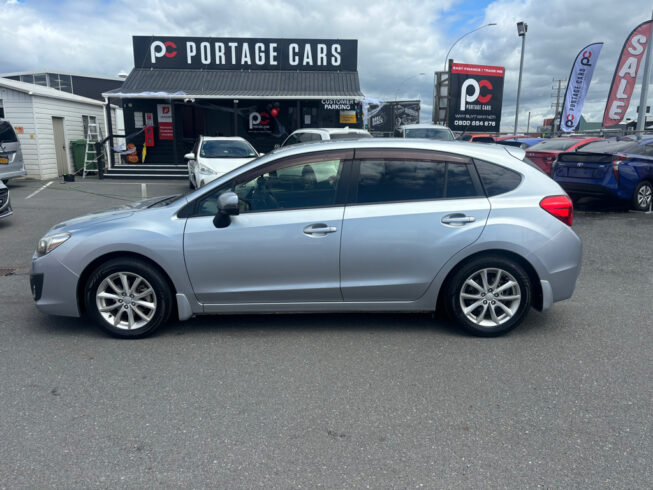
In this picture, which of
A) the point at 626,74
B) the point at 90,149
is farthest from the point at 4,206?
the point at 626,74

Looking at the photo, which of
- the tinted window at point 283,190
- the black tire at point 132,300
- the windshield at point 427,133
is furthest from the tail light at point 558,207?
the windshield at point 427,133

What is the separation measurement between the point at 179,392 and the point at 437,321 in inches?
96.5

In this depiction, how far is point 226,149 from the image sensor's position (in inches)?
Answer: 526

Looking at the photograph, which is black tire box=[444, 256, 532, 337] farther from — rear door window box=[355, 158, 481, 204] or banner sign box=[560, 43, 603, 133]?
banner sign box=[560, 43, 603, 133]

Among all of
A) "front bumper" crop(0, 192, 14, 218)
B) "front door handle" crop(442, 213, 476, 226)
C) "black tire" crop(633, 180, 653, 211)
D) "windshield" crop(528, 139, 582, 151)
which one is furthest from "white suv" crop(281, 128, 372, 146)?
"front door handle" crop(442, 213, 476, 226)

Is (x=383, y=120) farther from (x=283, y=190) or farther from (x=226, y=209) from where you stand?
(x=226, y=209)

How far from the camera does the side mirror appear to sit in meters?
4.13

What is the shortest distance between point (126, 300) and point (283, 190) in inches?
63.3

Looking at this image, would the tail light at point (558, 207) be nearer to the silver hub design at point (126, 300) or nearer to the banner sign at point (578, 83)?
the silver hub design at point (126, 300)

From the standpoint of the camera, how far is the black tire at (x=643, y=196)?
1109 cm

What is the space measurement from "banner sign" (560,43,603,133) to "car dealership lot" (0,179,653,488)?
22.9 m

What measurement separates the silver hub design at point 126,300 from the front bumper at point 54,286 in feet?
0.72

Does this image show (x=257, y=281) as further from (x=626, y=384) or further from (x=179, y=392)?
(x=626, y=384)

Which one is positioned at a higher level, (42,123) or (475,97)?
(475,97)
